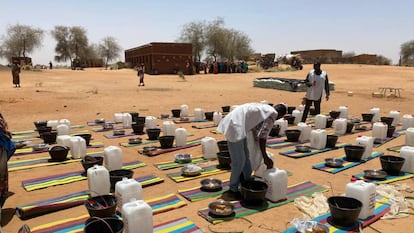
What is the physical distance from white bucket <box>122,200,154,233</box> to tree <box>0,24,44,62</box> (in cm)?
5089

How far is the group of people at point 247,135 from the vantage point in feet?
11.6

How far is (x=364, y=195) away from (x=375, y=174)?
1382mm

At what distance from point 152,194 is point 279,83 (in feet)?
43.1

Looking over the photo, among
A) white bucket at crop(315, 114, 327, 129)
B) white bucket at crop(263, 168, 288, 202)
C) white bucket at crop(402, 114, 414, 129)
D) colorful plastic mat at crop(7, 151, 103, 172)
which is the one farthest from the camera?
white bucket at crop(315, 114, 327, 129)

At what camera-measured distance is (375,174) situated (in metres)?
4.44

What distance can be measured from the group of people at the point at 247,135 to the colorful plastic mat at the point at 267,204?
328mm

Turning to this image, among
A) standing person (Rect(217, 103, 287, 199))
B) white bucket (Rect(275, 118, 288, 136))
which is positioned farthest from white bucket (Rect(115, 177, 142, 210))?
white bucket (Rect(275, 118, 288, 136))

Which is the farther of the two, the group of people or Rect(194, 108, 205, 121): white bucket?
Rect(194, 108, 205, 121): white bucket

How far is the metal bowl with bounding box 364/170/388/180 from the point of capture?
4.41 metres

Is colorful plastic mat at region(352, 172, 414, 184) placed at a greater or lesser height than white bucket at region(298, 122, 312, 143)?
lesser

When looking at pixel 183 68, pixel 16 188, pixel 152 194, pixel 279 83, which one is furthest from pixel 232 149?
pixel 183 68

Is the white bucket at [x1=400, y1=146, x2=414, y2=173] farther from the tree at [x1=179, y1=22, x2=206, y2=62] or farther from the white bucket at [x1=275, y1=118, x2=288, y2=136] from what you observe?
the tree at [x1=179, y1=22, x2=206, y2=62]

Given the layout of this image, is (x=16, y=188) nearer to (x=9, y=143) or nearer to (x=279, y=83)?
(x=9, y=143)

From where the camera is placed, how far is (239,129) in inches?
140
